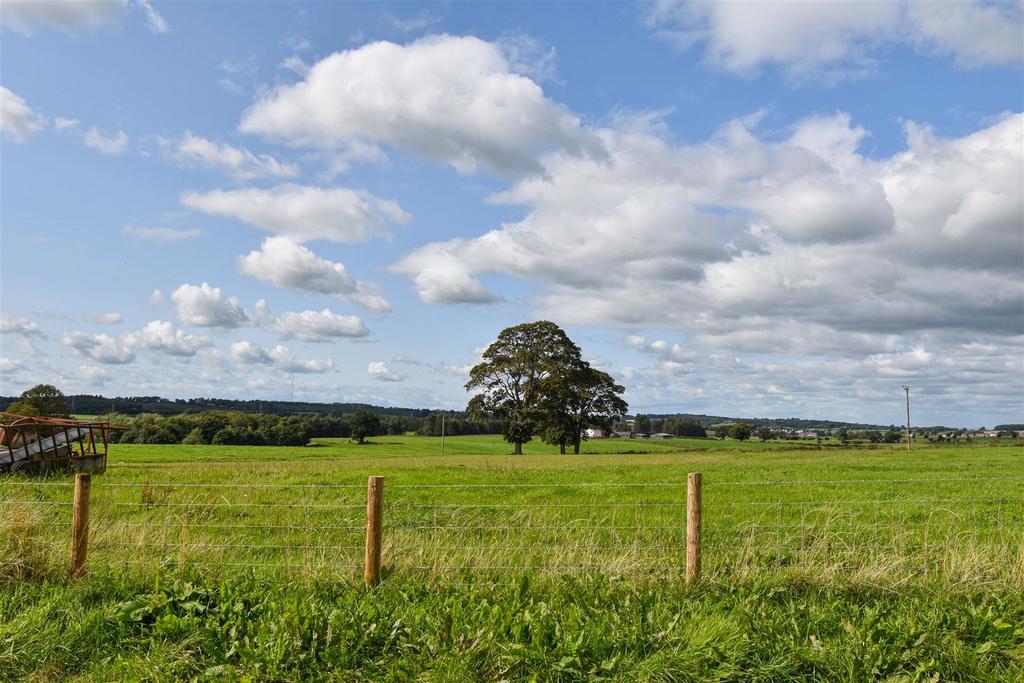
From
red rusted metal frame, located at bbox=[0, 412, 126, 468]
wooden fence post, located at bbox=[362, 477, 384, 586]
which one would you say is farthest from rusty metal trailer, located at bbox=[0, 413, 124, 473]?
wooden fence post, located at bbox=[362, 477, 384, 586]

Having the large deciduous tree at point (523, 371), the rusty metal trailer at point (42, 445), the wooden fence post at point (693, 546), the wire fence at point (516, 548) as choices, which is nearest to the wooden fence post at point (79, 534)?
the wire fence at point (516, 548)

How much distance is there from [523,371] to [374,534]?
5492 cm

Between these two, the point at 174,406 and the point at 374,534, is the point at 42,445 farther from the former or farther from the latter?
the point at 174,406

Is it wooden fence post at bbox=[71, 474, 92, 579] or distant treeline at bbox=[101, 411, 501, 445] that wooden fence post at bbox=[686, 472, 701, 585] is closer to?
wooden fence post at bbox=[71, 474, 92, 579]

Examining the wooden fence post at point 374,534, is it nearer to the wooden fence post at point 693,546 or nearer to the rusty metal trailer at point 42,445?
the wooden fence post at point 693,546

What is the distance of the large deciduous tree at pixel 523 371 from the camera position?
6116 centimetres

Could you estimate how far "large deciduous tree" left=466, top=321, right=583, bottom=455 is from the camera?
61.2 meters

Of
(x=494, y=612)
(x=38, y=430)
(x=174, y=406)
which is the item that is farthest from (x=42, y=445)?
(x=174, y=406)

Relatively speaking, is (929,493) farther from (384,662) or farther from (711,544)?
(384,662)

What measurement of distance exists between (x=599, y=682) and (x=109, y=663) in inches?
164

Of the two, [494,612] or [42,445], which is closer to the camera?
[494,612]

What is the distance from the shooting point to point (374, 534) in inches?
306

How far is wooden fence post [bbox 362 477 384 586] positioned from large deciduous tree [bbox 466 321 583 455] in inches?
2076

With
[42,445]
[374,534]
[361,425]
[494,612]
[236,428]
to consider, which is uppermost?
[374,534]
